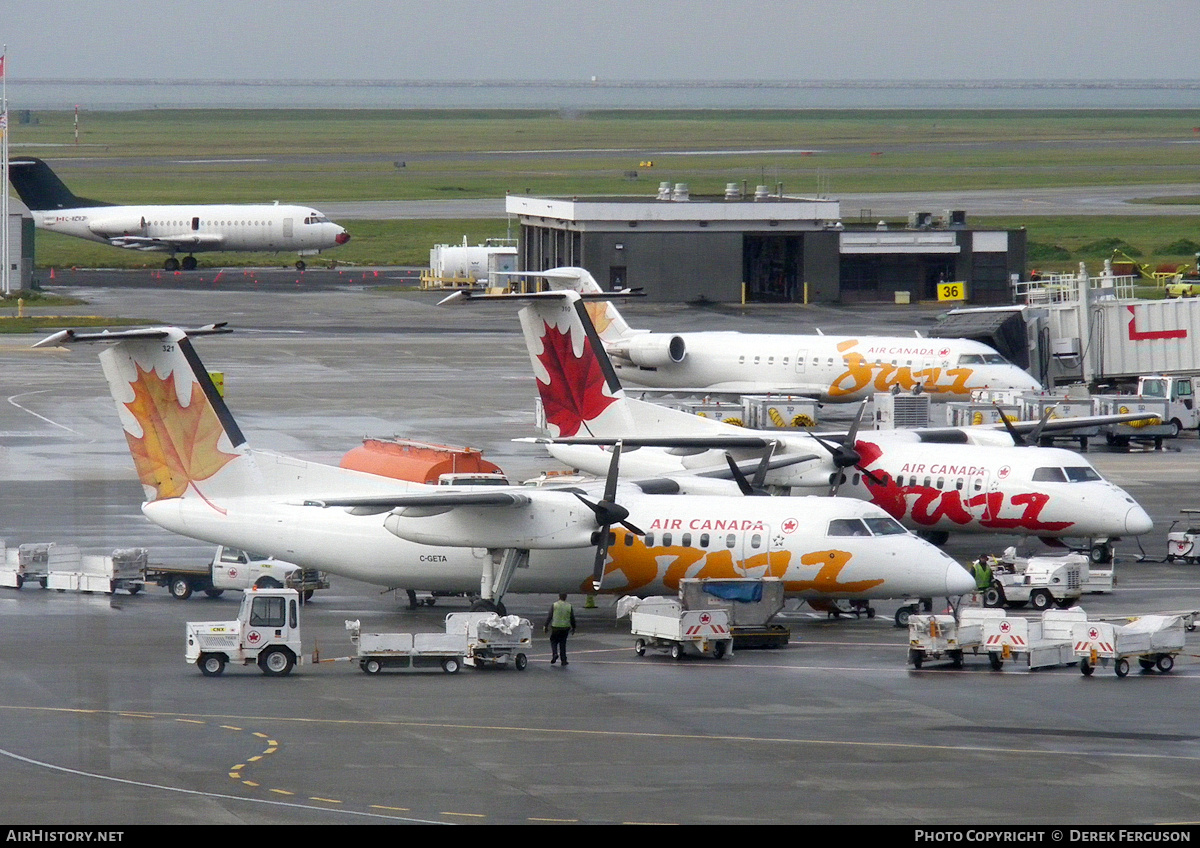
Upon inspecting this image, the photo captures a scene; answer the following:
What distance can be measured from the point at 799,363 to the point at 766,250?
42850mm

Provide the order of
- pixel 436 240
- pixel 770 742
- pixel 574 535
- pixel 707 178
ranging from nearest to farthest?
pixel 770 742 → pixel 574 535 → pixel 436 240 → pixel 707 178

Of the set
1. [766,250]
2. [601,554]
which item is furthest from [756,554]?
[766,250]

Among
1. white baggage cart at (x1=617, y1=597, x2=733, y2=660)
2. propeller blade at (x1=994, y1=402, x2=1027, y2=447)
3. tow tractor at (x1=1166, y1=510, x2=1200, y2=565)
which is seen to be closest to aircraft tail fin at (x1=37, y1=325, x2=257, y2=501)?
white baggage cart at (x1=617, y1=597, x2=733, y2=660)

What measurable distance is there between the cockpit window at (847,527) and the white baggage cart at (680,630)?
3.40 metres

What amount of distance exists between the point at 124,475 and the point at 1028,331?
35666 millimetres

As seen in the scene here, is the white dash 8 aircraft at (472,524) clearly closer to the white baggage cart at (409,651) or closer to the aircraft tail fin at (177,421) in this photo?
the aircraft tail fin at (177,421)

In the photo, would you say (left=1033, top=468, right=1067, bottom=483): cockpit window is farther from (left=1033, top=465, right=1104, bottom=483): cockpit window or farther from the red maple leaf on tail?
the red maple leaf on tail

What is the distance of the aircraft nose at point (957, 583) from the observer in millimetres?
36812

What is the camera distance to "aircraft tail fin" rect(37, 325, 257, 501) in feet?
127

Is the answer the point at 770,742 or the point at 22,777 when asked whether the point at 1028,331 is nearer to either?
the point at 770,742

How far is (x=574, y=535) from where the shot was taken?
3691 cm

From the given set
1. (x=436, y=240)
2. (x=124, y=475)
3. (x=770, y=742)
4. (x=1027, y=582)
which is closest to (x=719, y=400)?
(x=124, y=475)

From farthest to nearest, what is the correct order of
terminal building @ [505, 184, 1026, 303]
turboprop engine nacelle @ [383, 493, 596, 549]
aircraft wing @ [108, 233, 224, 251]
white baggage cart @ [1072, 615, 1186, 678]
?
aircraft wing @ [108, 233, 224, 251]
terminal building @ [505, 184, 1026, 303]
turboprop engine nacelle @ [383, 493, 596, 549]
white baggage cart @ [1072, 615, 1186, 678]

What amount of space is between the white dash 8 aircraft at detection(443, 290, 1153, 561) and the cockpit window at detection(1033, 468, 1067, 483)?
0.08 feet
